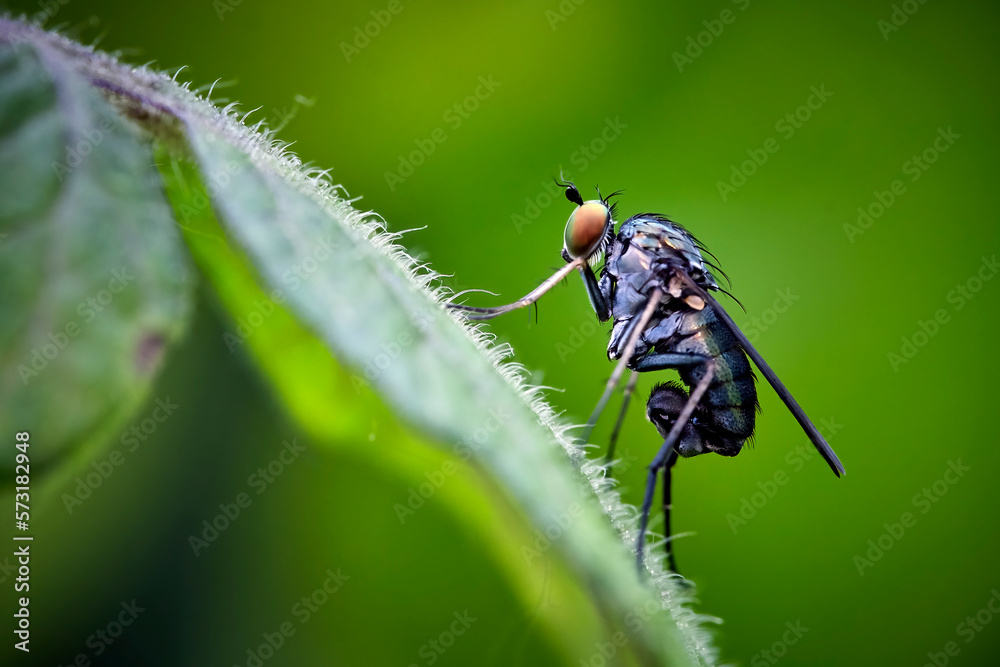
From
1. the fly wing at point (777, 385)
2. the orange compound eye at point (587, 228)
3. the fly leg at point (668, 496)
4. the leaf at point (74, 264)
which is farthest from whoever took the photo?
the orange compound eye at point (587, 228)

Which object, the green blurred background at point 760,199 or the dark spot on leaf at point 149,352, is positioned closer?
the dark spot on leaf at point 149,352

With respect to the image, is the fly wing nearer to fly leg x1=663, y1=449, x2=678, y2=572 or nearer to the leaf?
fly leg x1=663, y1=449, x2=678, y2=572

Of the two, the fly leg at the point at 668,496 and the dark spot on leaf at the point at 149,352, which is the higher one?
the fly leg at the point at 668,496

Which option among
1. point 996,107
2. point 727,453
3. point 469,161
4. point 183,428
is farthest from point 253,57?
point 996,107

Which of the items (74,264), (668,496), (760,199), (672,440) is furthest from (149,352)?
(760,199)

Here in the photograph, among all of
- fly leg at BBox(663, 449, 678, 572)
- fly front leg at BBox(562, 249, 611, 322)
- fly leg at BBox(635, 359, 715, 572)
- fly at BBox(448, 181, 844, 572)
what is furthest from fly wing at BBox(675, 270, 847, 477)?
Answer: fly leg at BBox(663, 449, 678, 572)

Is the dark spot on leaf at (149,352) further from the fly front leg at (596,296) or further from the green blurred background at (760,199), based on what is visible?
the fly front leg at (596,296)

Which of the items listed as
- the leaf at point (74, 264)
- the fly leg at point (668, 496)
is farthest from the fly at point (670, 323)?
the leaf at point (74, 264)

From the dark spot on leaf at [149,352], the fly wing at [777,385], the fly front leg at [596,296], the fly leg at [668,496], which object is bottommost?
the dark spot on leaf at [149,352]
